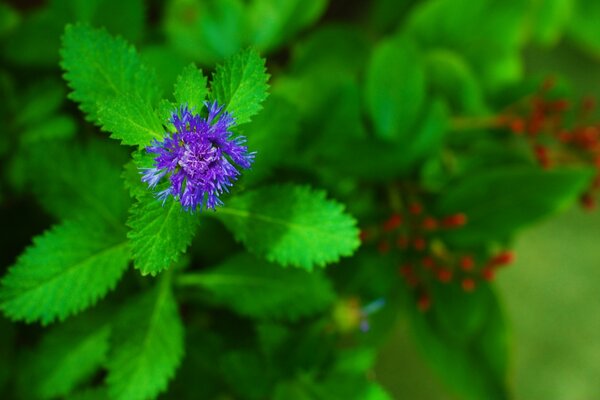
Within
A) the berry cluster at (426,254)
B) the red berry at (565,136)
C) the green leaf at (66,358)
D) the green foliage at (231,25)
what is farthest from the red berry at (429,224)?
the green leaf at (66,358)

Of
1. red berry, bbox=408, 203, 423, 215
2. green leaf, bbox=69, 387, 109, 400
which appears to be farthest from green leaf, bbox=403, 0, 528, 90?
green leaf, bbox=69, 387, 109, 400

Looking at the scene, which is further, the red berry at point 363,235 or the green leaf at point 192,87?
the red berry at point 363,235

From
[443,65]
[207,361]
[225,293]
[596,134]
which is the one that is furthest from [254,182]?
[596,134]

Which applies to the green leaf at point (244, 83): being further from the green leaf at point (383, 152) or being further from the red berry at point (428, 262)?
the red berry at point (428, 262)

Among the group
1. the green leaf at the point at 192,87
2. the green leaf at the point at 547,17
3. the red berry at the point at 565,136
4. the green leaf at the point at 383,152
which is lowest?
the green leaf at the point at 192,87

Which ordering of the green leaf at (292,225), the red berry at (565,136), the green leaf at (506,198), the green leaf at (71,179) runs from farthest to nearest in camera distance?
the red berry at (565,136) → the green leaf at (506,198) → the green leaf at (71,179) → the green leaf at (292,225)

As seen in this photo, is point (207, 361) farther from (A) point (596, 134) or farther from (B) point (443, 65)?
(A) point (596, 134)
